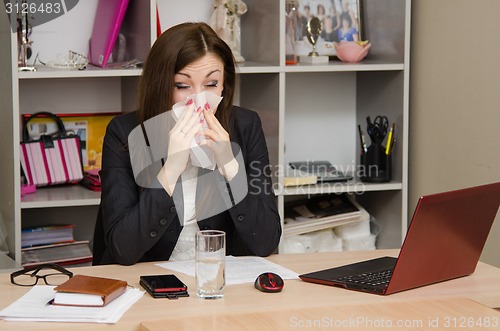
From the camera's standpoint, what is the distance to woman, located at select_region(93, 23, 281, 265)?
2035mm

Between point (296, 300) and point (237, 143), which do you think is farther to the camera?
point (237, 143)

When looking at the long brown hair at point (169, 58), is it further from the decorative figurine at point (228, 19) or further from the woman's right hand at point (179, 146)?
the decorative figurine at point (228, 19)

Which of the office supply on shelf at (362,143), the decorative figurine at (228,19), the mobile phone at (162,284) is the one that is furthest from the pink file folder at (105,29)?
the mobile phone at (162,284)

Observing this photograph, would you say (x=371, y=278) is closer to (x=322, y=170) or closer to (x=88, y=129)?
(x=322, y=170)

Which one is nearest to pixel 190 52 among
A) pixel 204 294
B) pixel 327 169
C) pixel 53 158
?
pixel 204 294

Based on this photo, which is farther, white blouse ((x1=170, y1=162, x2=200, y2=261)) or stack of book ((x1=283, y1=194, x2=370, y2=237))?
stack of book ((x1=283, y1=194, x2=370, y2=237))

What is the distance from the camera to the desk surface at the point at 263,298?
1.53m

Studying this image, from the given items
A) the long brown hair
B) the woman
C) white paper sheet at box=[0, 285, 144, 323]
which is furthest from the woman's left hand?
white paper sheet at box=[0, 285, 144, 323]

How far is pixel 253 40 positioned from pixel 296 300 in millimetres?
1644

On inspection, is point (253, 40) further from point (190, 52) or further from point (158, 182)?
point (158, 182)

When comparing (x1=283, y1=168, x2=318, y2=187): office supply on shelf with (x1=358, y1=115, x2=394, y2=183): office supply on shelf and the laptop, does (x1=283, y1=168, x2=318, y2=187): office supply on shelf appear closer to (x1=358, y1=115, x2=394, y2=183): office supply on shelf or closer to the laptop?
(x1=358, y1=115, x2=394, y2=183): office supply on shelf

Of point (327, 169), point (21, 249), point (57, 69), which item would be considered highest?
point (57, 69)

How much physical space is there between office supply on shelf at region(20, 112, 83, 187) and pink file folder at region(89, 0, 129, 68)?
0.29 m

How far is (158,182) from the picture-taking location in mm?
2066
